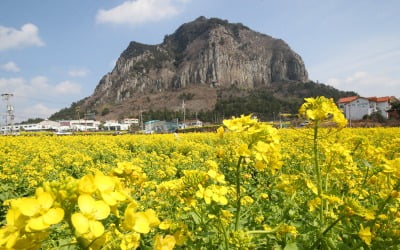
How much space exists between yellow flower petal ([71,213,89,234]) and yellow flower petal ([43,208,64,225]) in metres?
0.03

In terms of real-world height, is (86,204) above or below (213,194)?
above

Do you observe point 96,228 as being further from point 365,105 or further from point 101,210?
point 365,105

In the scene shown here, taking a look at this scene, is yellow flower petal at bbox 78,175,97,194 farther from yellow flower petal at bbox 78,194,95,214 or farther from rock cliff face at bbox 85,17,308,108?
rock cliff face at bbox 85,17,308,108

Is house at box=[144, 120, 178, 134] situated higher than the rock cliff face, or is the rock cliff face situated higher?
the rock cliff face

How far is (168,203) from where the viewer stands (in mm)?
2381

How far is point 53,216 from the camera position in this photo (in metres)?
0.72

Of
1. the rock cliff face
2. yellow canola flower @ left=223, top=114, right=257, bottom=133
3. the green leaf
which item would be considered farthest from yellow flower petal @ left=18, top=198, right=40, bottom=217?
the rock cliff face

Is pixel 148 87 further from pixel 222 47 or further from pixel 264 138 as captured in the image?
pixel 264 138

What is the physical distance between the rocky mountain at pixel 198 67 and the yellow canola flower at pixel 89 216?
407 feet

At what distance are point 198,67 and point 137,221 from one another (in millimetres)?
147547

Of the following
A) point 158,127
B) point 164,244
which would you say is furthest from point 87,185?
point 158,127

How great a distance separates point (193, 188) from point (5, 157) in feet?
22.4

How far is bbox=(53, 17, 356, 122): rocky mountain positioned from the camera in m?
139

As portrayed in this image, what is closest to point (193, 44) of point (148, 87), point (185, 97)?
point (148, 87)
